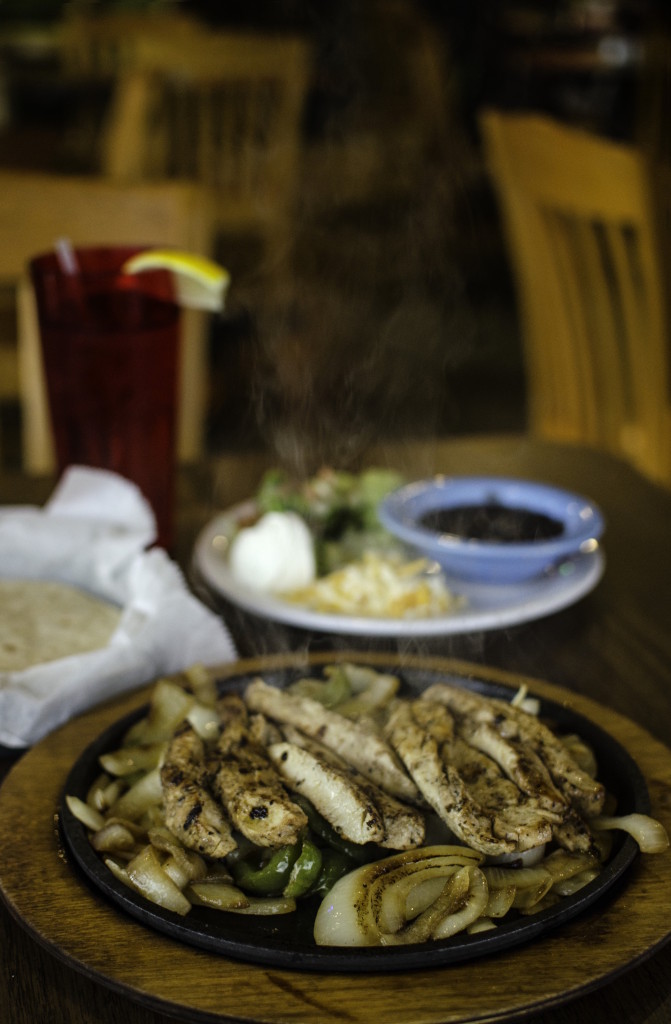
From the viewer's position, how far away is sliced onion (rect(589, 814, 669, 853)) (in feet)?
3.39

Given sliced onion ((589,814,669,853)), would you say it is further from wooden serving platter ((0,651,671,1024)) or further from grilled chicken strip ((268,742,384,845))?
grilled chicken strip ((268,742,384,845))

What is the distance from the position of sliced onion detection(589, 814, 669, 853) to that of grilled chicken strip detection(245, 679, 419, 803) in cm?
20

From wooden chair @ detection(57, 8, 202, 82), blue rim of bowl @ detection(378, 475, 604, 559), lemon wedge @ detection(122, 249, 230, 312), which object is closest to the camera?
blue rim of bowl @ detection(378, 475, 604, 559)

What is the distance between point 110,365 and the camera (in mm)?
1887

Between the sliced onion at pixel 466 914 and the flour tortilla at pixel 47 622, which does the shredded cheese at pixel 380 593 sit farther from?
the sliced onion at pixel 466 914

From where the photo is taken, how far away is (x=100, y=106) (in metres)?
6.94

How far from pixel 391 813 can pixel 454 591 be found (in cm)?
83

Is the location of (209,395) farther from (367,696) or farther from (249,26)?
(249,26)

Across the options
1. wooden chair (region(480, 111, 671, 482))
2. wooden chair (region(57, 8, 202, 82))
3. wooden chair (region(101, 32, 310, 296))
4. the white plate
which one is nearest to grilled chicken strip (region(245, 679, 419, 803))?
the white plate

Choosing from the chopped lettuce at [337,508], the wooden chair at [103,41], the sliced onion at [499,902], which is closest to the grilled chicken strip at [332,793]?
the sliced onion at [499,902]

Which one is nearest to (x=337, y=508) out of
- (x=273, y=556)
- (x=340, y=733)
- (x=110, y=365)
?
(x=273, y=556)

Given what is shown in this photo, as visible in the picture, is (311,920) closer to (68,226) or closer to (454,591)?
(454,591)

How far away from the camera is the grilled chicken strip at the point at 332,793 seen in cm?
103

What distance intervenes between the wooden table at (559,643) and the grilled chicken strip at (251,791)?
17 cm
